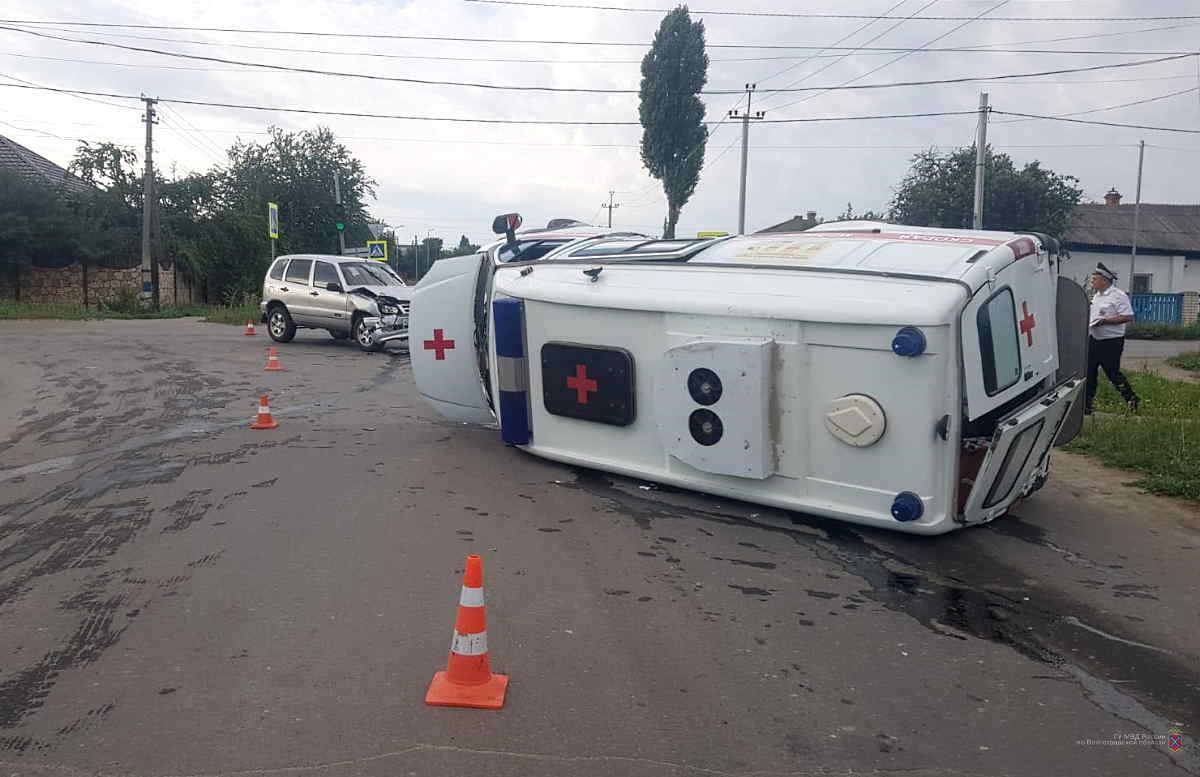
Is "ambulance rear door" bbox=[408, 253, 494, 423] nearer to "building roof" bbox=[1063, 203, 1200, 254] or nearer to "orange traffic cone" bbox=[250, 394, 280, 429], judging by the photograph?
"orange traffic cone" bbox=[250, 394, 280, 429]

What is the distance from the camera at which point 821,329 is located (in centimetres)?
590

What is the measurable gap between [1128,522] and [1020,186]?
3639cm

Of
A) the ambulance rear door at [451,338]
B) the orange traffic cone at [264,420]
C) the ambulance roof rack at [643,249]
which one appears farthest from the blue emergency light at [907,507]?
the orange traffic cone at [264,420]

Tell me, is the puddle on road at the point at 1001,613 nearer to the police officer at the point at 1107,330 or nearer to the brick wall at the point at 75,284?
the police officer at the point at 1107,330

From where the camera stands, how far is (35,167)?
1521 inches

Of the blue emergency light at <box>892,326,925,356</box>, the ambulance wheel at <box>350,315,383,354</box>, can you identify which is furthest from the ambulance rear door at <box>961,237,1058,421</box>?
the ambulance wheel at <box>350,315,383,354</box>

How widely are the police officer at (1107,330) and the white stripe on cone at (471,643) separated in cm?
914

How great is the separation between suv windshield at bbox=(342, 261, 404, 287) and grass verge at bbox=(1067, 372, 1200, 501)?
42.4ft

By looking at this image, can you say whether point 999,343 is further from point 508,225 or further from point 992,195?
point 992,195

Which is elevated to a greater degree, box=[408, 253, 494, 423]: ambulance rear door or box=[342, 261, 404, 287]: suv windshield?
box=[342, 261, 404, 287]: suv windshield

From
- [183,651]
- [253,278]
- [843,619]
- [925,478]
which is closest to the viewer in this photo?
[183,651]

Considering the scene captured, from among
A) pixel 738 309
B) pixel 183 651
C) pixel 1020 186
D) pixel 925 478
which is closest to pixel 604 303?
pixel 738 309

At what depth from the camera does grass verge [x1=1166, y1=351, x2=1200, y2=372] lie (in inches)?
727

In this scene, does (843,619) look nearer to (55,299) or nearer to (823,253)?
(823,253)
